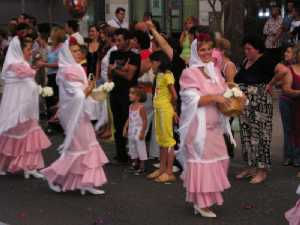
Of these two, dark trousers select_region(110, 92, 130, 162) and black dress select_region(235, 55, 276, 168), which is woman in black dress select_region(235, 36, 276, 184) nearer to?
black dress select_region(235, 55, 276, 168)

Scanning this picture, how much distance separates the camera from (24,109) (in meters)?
8.22

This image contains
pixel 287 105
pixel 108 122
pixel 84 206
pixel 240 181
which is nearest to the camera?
pixel 84 206

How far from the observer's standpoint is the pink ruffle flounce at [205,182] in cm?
646

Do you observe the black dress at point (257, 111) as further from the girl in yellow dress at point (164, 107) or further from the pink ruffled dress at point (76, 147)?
the pink ruffled dress at point (76, 147)

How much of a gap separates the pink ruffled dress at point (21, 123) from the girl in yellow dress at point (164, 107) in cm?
144

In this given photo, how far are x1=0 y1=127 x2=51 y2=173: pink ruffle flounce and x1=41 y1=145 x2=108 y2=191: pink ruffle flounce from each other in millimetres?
822

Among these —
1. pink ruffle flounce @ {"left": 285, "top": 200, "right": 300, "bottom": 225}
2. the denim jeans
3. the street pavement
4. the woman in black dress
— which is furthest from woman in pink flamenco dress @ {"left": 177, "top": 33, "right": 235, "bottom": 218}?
the denim jeans

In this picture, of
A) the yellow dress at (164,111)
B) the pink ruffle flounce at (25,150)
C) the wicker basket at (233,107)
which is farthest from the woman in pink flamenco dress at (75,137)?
the wicker basket at (233,107)

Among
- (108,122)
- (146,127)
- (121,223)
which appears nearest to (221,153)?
(121,223)

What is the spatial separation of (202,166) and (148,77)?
2.87 meters

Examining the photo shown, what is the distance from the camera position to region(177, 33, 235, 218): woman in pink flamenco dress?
6492 millimetres

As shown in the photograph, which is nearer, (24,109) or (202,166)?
(202,166)

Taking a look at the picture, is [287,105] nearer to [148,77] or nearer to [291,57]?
[291,57]

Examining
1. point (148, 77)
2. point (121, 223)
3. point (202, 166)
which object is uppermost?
point (148, 77)
